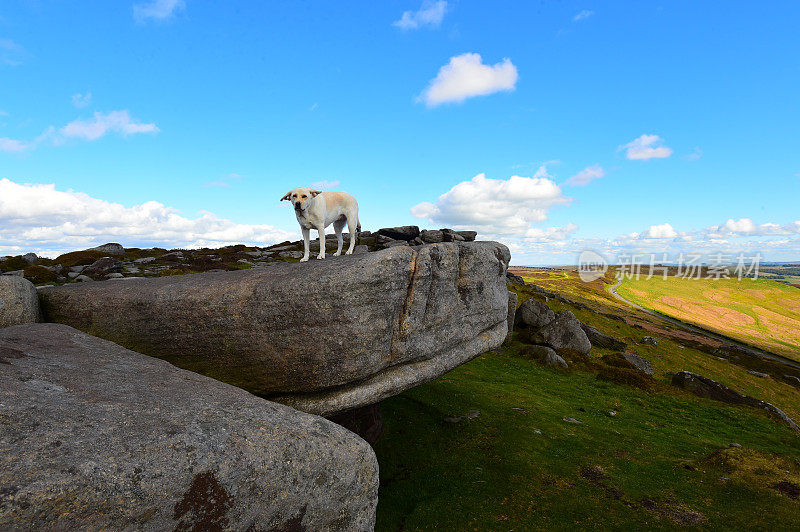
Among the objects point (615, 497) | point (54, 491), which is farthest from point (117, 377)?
point (615, 497)

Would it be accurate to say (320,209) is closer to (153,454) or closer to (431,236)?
(153,454)

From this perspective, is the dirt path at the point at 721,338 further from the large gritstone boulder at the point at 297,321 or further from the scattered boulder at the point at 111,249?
the scattered boulder at the point at 111,249

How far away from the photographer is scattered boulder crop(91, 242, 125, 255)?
257 feet

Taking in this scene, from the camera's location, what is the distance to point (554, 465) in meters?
16.6

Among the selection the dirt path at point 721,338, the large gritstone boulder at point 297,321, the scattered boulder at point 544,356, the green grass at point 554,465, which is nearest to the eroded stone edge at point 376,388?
the large gritstone boulder at point 297,321

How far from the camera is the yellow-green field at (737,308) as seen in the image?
11101 cm

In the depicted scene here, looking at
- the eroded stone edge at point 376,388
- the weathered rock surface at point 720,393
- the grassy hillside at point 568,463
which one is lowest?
the weathered rock surface at point 720,393

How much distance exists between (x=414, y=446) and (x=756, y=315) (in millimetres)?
176769

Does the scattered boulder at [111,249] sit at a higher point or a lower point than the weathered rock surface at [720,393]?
higher

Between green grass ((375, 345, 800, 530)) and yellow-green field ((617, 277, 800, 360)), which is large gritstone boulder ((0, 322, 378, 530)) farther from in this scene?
yellow-green field ((617, 277, 800, 360))

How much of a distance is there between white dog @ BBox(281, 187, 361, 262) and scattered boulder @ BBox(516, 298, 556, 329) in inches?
1531

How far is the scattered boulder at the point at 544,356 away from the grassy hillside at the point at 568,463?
7810 millimetres

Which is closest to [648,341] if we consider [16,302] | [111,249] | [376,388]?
[376,388]

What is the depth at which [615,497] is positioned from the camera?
47.7 ft
